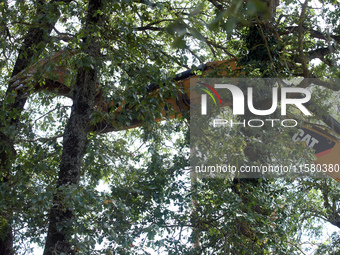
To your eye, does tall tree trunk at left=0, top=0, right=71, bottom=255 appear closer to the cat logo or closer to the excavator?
the excavator

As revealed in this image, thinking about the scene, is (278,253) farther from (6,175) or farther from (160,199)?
(6,175)

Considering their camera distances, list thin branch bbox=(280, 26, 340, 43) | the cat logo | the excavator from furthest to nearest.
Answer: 1. thin branch bbox=(280, 26, 340, 43)
2. the cat logo
3. the excavator

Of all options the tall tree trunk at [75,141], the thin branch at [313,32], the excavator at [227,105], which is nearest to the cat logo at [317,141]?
the excavator at [227,105]

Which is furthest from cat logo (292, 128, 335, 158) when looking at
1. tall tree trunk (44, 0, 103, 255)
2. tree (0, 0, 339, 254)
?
tall tree trunk (44, 0, 103, 255)

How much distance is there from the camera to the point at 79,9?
220 inches

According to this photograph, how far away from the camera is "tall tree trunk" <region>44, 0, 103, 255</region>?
425 cm

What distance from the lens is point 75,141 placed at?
187 inches

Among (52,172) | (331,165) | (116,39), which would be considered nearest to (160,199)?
(52,172)

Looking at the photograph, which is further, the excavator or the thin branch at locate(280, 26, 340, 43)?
the thin branch at locate(280, 26, 340, 43)

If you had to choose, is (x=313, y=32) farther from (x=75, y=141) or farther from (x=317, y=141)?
(x=75, y=141)

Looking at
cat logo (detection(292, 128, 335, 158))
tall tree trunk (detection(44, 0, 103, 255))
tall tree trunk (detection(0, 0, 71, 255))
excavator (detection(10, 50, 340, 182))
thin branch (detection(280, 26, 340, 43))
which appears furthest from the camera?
thin branch (detection(280, 26, 340, 43))

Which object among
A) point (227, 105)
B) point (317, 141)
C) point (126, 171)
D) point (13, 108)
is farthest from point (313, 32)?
point (13, 108)

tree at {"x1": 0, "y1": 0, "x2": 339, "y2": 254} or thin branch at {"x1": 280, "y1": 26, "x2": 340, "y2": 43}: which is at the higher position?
thin branch at {"x1": 280, "y1": 26, "x2": 340, "y2": 43}

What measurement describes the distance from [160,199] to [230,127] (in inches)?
51.3
